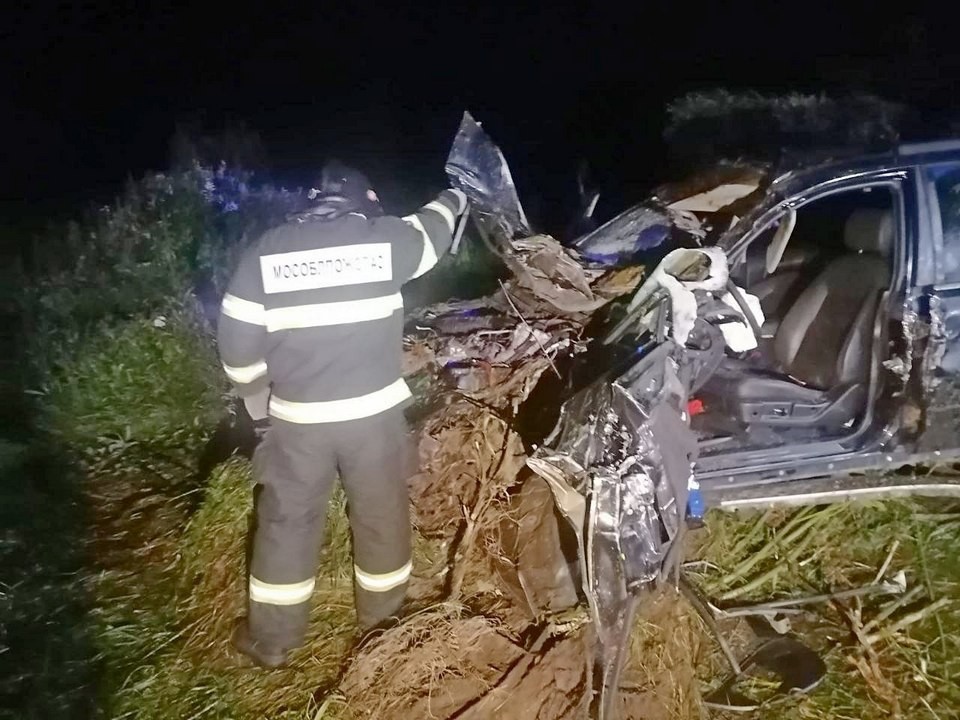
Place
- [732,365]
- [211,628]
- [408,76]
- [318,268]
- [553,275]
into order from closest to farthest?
1. [318,268]
2. [211,628]
3. [553,275]
4. [732,365]
5. [408,76]

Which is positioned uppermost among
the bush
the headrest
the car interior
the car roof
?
the car roof

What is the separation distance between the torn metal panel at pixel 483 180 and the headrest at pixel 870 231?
4.85ft

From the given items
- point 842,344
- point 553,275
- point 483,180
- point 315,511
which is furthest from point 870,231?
point 315,511

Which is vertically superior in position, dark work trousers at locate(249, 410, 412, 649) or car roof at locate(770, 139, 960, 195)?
car roof at locate(770, 139, 960, 195)

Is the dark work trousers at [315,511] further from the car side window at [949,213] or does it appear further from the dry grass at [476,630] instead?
the car side window at [949,213]

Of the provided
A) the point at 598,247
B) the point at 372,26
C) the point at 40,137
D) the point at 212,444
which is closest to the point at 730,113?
A: the point at 598,247

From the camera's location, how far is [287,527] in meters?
3.07

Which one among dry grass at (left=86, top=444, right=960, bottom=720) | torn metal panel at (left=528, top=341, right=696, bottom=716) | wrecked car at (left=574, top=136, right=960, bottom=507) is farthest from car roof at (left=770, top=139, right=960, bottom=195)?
dry grass at (left=86, top=444, right=960, bottom=720)

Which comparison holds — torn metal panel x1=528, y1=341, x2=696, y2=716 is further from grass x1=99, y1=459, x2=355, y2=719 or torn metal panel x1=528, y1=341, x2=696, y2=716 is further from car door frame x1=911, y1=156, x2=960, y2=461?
grass x1=99, y1=459, x2=355, y2=719

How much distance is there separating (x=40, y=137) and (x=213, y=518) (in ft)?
21.9

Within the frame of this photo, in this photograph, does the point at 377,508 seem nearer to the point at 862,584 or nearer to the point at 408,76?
the point at 862,584

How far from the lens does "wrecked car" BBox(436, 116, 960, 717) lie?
9.54 ft

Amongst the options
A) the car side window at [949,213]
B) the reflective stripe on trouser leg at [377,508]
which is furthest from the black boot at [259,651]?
the car side window at [949,213]

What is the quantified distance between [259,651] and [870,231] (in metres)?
3.15
